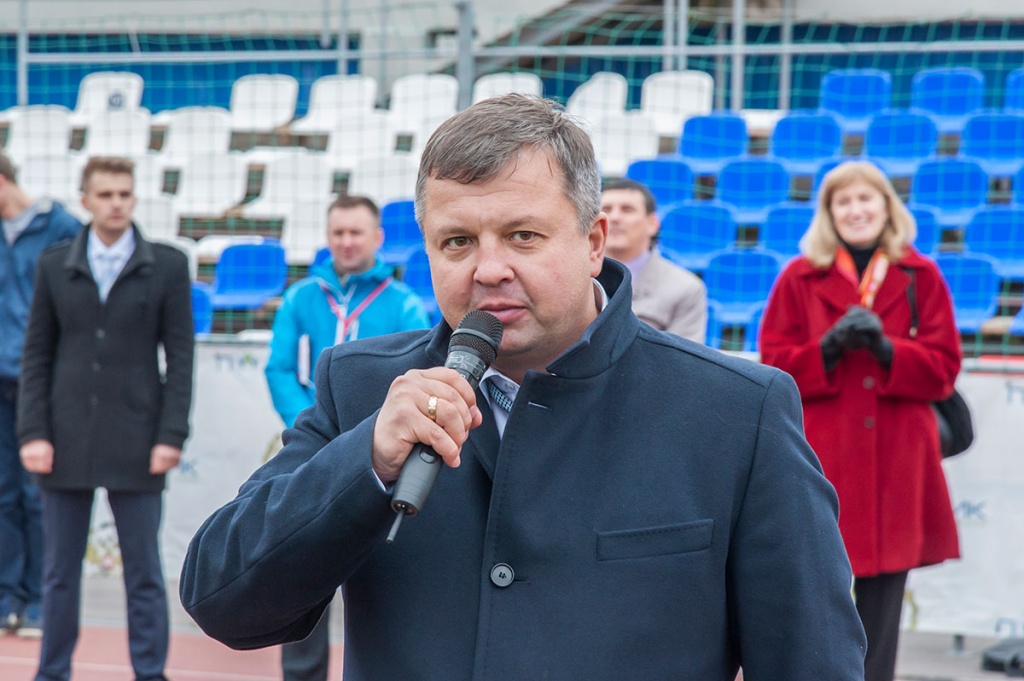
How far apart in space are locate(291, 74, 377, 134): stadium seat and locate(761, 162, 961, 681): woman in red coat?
7563 mm

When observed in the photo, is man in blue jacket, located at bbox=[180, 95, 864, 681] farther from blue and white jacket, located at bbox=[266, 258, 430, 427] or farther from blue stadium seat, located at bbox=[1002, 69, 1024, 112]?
blue stadium seat, located at bbox=[1002, 69, 1024, 112]

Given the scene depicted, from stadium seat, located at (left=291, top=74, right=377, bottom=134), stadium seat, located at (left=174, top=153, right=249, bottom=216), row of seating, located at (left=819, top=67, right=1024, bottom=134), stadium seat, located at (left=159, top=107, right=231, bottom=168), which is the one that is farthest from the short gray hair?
stadium seat, located at (left=159, top=107, right=231, bottom=168)

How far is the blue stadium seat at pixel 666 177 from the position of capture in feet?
32.6

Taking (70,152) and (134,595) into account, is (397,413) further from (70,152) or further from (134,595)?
(70,152)

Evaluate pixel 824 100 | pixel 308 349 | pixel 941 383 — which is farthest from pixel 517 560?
pixel 824 100

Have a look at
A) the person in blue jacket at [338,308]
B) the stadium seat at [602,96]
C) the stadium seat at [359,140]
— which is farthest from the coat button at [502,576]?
the stadium seat at [602,96]

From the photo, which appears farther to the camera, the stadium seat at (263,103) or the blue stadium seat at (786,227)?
the stadium seat at (263,103)

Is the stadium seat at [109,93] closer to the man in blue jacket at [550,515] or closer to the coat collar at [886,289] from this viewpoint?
the coat collar at [886,289]

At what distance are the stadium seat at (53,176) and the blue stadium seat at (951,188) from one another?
6.81 metres

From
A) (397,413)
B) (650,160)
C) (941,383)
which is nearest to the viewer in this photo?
(397,413)

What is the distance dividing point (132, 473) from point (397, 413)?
4.04m

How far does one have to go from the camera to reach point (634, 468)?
175 cm

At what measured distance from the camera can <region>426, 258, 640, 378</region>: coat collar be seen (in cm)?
178

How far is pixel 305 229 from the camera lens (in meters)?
10.5
